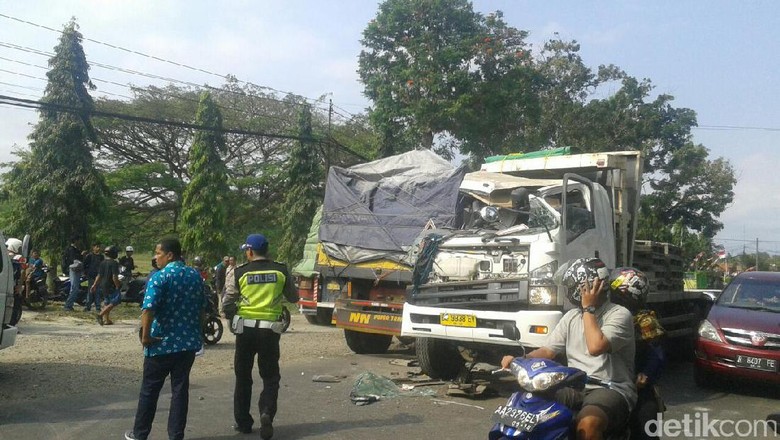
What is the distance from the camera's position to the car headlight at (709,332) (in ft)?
30.1

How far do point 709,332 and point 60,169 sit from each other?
855 inches

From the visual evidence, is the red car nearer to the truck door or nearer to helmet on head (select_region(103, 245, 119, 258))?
the truck door

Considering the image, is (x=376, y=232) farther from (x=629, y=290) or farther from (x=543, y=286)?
(x=629, y=290)

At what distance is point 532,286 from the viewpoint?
801 centimetres

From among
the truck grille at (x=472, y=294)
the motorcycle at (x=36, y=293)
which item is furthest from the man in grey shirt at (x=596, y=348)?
the motorcycle at (x=36, y=293)

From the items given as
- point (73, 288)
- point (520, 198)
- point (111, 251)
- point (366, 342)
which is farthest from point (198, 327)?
point (73, 288)

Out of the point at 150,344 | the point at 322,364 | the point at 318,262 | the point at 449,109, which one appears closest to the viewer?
the point at 150,344

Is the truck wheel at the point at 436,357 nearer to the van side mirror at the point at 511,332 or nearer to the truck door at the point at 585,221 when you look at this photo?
the van side mirror at the point at 511,332

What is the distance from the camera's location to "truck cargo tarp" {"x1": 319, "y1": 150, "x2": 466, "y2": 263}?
35.5 feet

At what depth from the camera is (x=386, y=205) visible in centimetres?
1152

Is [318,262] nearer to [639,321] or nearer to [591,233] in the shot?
[591,233]

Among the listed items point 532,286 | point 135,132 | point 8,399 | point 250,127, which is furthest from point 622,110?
point 8,399

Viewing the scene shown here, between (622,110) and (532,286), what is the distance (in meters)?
24.9

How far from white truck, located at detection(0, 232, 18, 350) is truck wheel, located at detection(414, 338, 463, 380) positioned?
4.79 m
